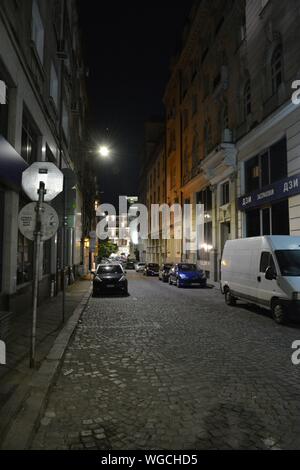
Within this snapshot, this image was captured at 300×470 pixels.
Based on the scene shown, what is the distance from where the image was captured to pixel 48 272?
52.1ft

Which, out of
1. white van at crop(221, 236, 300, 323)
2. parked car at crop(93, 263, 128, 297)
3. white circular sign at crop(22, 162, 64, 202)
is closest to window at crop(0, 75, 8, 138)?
white circular sign at crop(22, 162, 64, 202)

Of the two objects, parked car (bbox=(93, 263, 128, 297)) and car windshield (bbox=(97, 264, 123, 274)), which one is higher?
car windshield (bbox=(97, 264, 123, 274))

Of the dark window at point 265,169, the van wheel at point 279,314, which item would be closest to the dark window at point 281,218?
the dark window at point 265,169

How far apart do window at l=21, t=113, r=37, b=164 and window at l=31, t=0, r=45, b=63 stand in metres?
2.63

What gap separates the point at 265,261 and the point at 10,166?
7407mm

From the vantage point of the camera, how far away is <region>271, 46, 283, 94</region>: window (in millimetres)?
16219

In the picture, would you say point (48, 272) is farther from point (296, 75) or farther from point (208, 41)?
point (208, 41)

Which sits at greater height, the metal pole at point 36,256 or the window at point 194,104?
the window at point 194,104

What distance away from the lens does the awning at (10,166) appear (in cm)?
790

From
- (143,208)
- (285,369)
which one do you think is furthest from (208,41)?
(143,208)

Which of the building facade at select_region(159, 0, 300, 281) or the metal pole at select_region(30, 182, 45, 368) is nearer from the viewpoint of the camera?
the metal pole at select_region(30, 182, 45, 368)

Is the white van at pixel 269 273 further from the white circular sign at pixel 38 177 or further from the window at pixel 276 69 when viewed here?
the window at pixel 276 69

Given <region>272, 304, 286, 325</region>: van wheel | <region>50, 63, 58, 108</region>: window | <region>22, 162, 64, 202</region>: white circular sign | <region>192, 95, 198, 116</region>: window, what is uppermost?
<region>192, 95, 198, 116</region>: window

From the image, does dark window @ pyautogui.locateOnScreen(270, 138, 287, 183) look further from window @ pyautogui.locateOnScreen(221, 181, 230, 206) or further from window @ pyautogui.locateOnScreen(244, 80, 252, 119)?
window @ pyautogui.locateOnScreen(221, 181, 230, 206)
